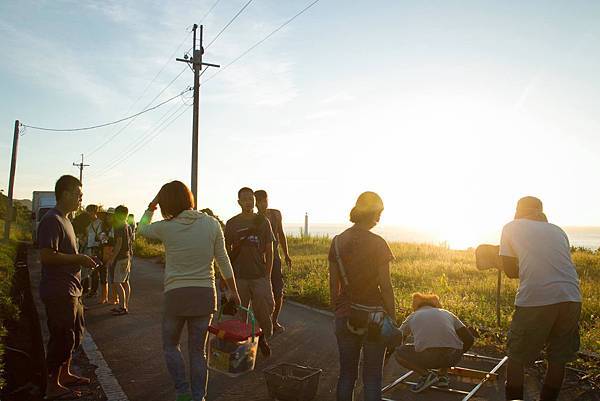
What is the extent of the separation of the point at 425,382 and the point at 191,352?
2.76m

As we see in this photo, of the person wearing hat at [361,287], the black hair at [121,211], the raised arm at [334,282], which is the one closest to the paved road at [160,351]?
the person wearing hat at [361,287]

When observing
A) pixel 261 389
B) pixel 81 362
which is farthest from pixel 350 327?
pixel 81 362

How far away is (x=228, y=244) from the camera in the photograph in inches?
261

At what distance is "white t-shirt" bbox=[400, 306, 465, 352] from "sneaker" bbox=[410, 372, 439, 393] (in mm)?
538

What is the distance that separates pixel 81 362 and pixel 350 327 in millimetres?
4161

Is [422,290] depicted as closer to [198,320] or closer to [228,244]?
[228,244]

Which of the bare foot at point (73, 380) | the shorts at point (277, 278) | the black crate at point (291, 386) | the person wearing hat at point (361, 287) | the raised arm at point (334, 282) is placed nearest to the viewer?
the person wearing hat at point (361, 287)

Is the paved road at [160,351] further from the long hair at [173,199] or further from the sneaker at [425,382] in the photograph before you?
the long hair at [173,199]

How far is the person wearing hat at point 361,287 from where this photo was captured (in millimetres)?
4188

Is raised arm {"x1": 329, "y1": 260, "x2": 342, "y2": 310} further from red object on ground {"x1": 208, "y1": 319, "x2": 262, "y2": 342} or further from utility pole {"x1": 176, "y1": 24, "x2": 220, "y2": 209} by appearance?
utility pole {"x1": 176, "y1": 24, "x2": 220, "y2": 209}

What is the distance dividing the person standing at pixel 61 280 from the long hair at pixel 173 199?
1.18 meters

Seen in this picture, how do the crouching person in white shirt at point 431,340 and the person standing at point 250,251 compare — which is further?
the person standing at point 250,251

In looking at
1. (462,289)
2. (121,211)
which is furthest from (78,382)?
(462,289)

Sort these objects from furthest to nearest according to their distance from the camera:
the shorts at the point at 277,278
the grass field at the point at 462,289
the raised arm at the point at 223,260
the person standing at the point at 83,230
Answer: the person standing at the point at 83,230 < the grass field at the point at 462,289 < the shorts at the point at 277,278 < the raised arm at the point at 223,260
